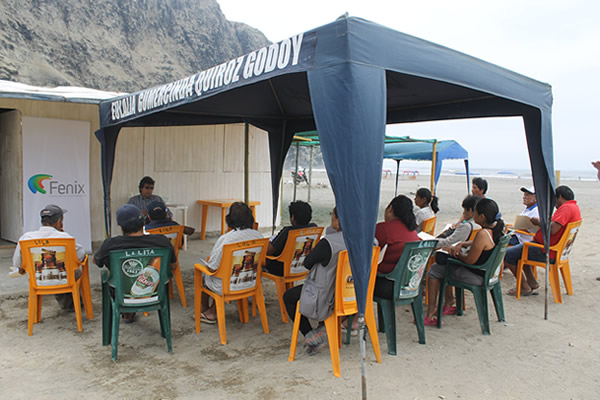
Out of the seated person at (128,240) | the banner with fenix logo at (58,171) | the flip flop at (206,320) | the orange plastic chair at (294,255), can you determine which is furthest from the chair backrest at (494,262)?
the banner with fenix logo at (58,171)

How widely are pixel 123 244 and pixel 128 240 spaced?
4 centimetres

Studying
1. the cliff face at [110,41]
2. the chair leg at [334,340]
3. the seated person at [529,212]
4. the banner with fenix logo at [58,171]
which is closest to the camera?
the chair leg at [334,340]

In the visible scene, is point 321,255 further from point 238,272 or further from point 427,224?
point 427,224

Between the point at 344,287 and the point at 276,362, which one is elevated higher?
the point at 344,287

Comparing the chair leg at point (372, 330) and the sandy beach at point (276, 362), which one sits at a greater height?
the chair leg at point (372, 330)

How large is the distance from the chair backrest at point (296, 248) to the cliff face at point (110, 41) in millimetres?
30295

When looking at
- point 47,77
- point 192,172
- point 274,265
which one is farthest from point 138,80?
point 274,265

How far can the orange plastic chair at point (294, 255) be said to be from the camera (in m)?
3.87

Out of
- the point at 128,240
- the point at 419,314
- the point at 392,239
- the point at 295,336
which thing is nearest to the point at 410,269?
the point at 392,239

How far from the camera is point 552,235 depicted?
4711mm

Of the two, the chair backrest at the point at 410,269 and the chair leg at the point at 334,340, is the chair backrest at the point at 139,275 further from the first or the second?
the chair backrest at the point at 410,269

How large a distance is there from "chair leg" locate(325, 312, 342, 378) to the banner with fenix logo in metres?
5.00

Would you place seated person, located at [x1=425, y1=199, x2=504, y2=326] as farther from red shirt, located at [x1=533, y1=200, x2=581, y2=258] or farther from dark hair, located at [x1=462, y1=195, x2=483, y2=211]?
red shirt, located at [x1=533, y1=200, x2=581, y2=258]

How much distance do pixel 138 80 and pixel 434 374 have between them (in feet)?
147
